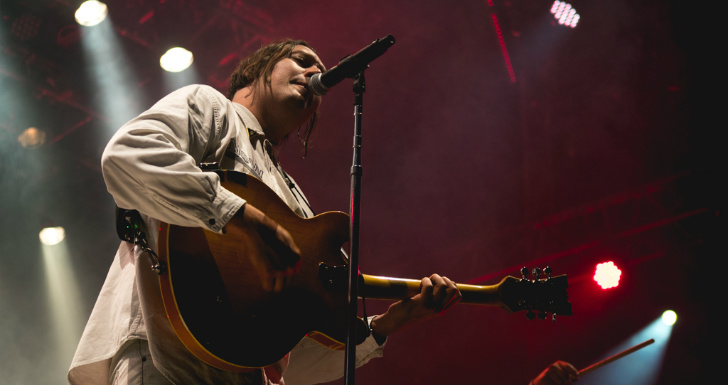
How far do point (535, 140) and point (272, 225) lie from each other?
476 centimetres

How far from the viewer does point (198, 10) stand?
505 centimetres

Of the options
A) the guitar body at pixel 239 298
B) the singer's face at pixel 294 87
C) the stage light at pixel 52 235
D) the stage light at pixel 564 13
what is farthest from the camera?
the stage light at pixel 564 13

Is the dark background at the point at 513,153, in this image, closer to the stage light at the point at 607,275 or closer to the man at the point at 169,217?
the stage light at the point at 607,275

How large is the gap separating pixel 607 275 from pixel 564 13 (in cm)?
288

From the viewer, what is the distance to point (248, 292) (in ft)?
5.43

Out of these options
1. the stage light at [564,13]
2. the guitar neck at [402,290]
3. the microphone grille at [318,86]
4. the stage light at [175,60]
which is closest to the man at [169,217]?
the microphone grille at [318,86]

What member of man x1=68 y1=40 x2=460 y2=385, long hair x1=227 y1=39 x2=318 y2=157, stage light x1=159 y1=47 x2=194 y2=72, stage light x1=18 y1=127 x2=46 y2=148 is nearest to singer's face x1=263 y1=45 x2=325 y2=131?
long hair x1=227 y1=39 x2=318 y2=157

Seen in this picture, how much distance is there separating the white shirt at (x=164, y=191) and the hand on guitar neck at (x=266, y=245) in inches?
2.5

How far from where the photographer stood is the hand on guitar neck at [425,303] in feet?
7.61

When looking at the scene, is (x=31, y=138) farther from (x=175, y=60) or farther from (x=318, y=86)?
(x=318, y=86)

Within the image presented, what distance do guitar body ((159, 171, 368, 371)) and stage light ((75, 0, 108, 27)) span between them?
366cm

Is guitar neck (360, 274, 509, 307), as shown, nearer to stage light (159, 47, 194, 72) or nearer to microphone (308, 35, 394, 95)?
microphone (308, 35, 394, 95)

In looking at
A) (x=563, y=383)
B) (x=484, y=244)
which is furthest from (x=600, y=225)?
(x=563, y=383)

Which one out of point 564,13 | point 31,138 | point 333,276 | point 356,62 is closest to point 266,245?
point 333,276
